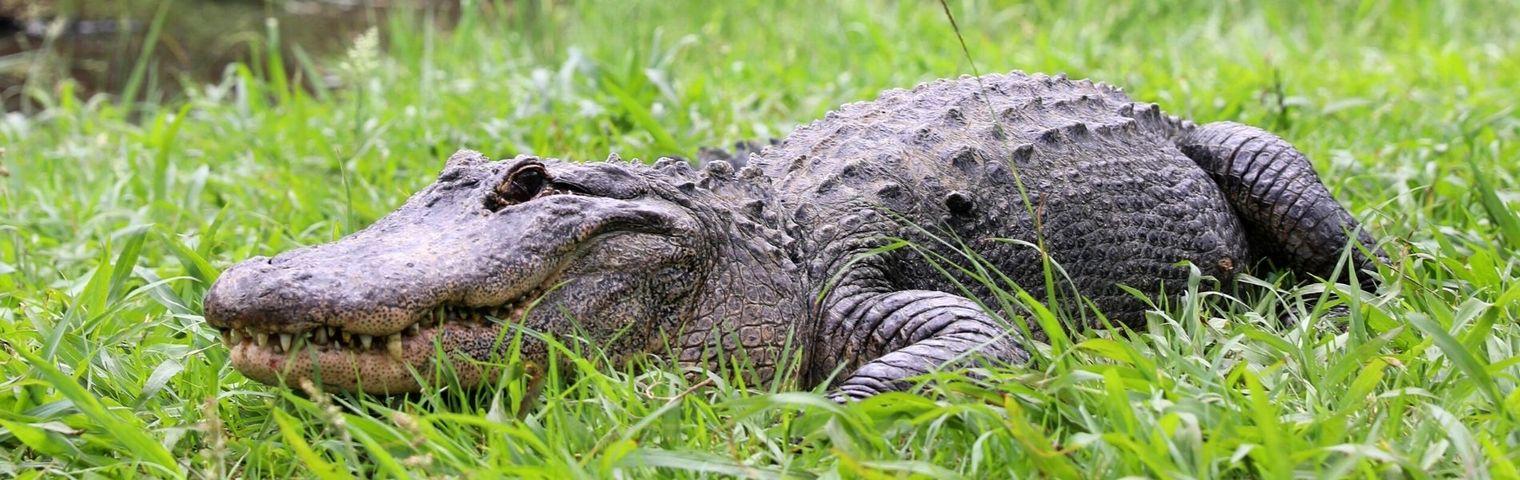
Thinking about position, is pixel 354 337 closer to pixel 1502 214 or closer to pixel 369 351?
pixel 369 351

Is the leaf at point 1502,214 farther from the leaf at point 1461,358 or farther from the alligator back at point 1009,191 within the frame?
the leaf at point 1461,358

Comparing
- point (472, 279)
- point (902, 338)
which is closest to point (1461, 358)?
point (902, 338)

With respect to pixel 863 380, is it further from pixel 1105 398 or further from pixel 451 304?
pixel 451 304

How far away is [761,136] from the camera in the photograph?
16.3 ft

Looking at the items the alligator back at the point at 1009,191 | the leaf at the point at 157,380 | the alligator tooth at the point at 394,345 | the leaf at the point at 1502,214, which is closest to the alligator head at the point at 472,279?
the alligator tooth at the point at 394,345

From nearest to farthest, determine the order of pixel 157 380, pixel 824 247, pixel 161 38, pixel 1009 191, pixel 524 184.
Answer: pixel 157 380 → pixel 524 184 → pixel 824 247 → pixel 1009 191 → pixel 161 38

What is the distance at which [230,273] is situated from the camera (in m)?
2.47

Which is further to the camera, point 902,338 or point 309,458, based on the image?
point 902,338

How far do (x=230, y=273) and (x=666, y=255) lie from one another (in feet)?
2.93

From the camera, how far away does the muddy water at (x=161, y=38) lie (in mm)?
7848

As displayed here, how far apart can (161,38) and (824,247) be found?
776cm

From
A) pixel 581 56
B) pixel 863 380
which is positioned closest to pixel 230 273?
pixel 863 380

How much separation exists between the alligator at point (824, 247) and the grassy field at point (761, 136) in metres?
0.13

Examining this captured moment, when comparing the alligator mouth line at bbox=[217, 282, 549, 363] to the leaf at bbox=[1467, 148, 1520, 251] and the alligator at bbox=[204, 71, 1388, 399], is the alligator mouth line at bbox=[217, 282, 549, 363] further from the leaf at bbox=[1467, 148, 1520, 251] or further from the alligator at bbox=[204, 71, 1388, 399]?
the leaf at bbox=[1467, 148, 1520, 251]
